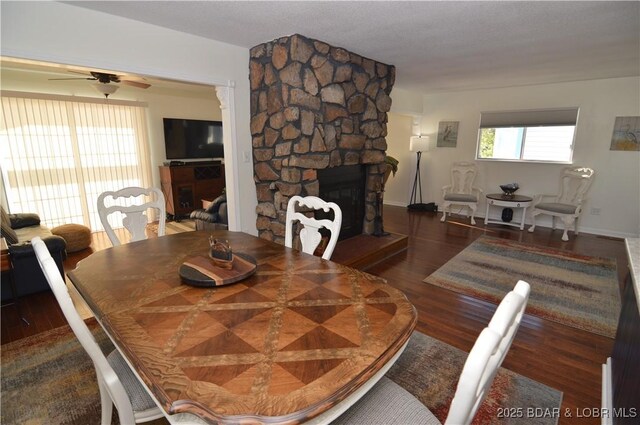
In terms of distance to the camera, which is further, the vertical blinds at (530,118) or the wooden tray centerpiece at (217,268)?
the vertical blinds at (530,118)

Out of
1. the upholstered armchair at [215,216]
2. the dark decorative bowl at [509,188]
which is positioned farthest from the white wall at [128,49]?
the dark decorative bowl at [509,188]

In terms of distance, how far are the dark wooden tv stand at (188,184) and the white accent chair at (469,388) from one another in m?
5.74

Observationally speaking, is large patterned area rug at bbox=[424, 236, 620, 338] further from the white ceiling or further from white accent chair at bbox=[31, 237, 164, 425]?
white accent chair at bbox=[31, 237, 164, 425]

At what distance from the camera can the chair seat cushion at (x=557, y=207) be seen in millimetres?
4695

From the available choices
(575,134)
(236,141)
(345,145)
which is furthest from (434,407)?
(575,134)

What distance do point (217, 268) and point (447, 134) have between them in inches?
235

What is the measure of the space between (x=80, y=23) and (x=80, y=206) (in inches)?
156

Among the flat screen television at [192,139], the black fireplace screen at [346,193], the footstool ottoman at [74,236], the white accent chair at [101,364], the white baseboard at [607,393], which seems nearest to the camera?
the white accent chair at [101,364]

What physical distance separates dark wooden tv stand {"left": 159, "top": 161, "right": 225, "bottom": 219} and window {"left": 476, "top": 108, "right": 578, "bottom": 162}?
522 cm

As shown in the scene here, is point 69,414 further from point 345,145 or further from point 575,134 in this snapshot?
point 575,134

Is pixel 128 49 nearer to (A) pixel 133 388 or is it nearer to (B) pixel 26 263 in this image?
(B) pixel 26 263

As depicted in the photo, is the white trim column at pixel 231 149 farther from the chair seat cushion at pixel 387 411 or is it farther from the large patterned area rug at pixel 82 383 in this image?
the chair seat cushion at pixel 387 411

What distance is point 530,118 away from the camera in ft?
17.5

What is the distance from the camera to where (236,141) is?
329 cm
